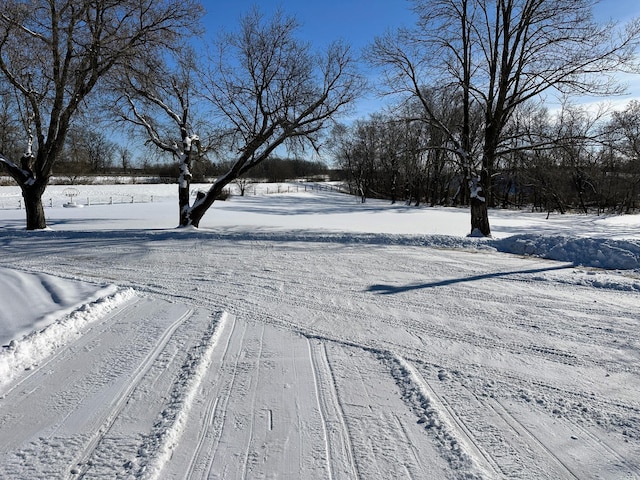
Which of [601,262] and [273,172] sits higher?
[273,172]

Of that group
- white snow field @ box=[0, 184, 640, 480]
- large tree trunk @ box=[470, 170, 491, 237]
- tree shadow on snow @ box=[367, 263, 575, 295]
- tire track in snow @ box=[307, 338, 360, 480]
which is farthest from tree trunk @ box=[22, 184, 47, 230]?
large tree trunk @ box=[470, 170, 491, 237]

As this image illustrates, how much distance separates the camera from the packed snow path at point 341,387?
7.58 feet

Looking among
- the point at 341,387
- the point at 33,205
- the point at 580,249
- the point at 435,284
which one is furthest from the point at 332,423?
the point at 33,205

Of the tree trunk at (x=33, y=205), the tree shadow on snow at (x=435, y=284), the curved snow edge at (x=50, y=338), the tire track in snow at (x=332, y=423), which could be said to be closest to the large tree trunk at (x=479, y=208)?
the tree shadow on snow at (x=435, y=284)

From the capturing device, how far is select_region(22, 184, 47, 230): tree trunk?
44.8 ft

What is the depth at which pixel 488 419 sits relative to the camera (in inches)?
107

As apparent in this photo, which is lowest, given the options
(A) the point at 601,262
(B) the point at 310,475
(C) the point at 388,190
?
(B) the point at 310,475

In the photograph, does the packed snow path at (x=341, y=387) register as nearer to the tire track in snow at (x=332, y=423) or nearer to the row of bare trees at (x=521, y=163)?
the tire track in snow at (x=332, y=423)

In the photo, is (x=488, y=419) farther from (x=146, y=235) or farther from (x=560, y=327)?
(x=146, y=235)

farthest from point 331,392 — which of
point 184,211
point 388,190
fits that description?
point 388,190

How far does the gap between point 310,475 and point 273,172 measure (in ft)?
338

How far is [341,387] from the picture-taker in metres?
3.12

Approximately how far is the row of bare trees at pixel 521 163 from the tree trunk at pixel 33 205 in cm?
1127

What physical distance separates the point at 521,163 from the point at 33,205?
18203mm
